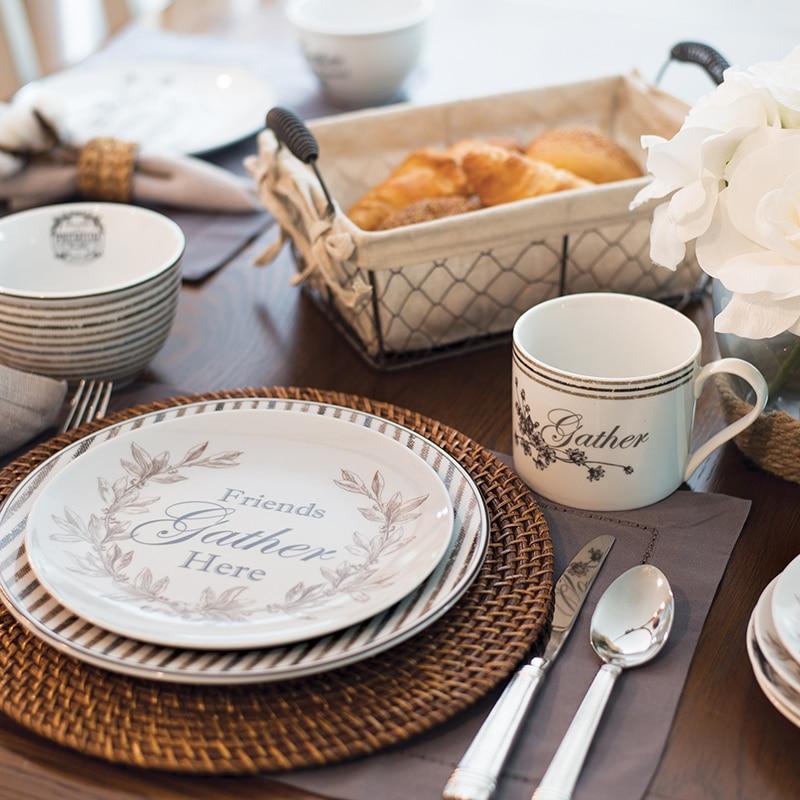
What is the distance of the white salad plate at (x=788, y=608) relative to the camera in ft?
1.57

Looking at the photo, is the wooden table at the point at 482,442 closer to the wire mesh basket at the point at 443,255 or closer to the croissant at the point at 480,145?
the wire mesh basket at the point at 443,255

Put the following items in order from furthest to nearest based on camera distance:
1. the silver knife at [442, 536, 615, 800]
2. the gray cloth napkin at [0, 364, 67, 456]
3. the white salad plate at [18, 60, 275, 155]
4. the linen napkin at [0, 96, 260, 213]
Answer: the white salad plate at [18, 60, 275, 155] < the linen napkin at [0, 96, 260, 213] < the gray cloth napkin at [0, 364, 67, 456] < the silver knife at [442, 536, 615, 800]

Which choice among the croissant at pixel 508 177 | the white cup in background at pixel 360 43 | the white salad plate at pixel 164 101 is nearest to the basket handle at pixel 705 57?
the croissant at pixel 508 177

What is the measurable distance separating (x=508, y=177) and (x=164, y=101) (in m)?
0.61

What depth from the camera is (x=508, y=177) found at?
2.70 feet

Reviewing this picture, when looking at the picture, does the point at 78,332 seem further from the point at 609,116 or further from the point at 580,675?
the point at 609,116

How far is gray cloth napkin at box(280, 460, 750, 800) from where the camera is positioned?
46 centimetres

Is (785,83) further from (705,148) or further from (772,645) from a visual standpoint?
(772,645)

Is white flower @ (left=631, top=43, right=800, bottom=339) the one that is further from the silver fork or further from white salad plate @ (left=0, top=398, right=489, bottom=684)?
the silver fork

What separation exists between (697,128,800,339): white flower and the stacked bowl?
397 mm

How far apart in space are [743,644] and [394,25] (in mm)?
892

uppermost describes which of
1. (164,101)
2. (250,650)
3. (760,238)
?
(760,238)

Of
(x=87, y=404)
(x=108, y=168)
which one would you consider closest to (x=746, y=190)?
(x=87, y=404)

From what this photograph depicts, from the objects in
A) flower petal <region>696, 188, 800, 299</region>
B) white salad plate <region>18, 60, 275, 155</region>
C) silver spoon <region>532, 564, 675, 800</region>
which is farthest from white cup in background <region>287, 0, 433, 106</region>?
silver spoon <region>532, 564, 675, 800</region>
